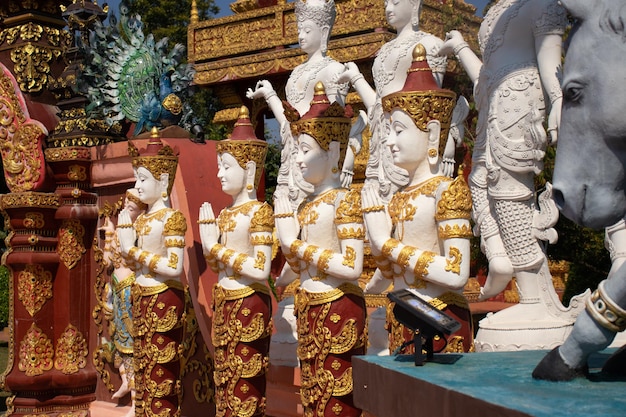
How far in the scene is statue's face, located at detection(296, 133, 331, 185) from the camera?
5129 mm

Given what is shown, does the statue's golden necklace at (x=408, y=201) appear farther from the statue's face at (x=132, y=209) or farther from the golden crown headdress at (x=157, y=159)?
the statue's face at (x=132, y=209)

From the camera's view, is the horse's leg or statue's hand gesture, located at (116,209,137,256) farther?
statue's hand gesture, located at (116,209,137,256)

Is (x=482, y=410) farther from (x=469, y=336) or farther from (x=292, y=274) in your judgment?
(x=292, y=274)

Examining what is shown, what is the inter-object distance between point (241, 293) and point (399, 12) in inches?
80.1

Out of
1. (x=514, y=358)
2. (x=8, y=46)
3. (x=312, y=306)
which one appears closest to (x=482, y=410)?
(x=514, y=358)

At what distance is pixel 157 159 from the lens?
6.40 m

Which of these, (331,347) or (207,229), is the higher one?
(207,229)

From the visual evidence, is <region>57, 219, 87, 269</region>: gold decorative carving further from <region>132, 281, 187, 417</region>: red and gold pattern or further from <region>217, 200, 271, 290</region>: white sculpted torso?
<region>217, 200, 271, 290</region>: white sculpted torso

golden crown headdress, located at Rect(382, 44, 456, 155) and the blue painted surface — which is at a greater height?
golden crown headdress, located at Rect(382, 44, 456, 155)

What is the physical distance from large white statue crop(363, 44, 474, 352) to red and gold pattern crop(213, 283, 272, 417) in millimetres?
1186

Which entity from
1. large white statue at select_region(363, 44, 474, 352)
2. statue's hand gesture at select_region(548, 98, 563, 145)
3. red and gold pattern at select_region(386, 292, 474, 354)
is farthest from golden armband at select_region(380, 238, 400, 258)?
statue's hand gesture at select_region(548, 98, 563, 145)

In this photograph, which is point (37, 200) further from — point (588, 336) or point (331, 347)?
point (588, 336)

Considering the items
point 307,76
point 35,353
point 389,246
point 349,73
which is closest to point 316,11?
point 307,76

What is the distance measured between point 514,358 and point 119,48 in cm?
549
